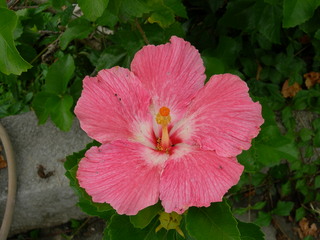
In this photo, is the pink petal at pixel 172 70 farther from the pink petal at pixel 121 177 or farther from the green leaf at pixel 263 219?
the green leaf at pixel 263 219

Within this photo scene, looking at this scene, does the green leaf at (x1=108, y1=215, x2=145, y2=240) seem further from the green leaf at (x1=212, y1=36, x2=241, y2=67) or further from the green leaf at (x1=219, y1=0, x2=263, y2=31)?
the green leaf at (x1=219, y1=0, x2=263, y2=31)

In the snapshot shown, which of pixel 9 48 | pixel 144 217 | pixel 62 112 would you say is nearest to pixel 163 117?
pixel 144 217

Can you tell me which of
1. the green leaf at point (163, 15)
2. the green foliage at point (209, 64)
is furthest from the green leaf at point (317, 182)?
the green leaf at point (163, 15)

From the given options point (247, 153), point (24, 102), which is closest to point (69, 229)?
point (24, 102)

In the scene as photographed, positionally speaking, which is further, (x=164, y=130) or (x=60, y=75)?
(x=60, y=75)

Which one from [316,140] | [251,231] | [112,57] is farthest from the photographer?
[316,140]

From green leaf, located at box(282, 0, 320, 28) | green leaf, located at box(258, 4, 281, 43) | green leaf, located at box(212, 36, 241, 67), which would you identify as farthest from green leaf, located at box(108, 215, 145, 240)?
green leaf, located at box(258, 4, 281, 43)

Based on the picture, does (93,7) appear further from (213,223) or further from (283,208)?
(283,208)
